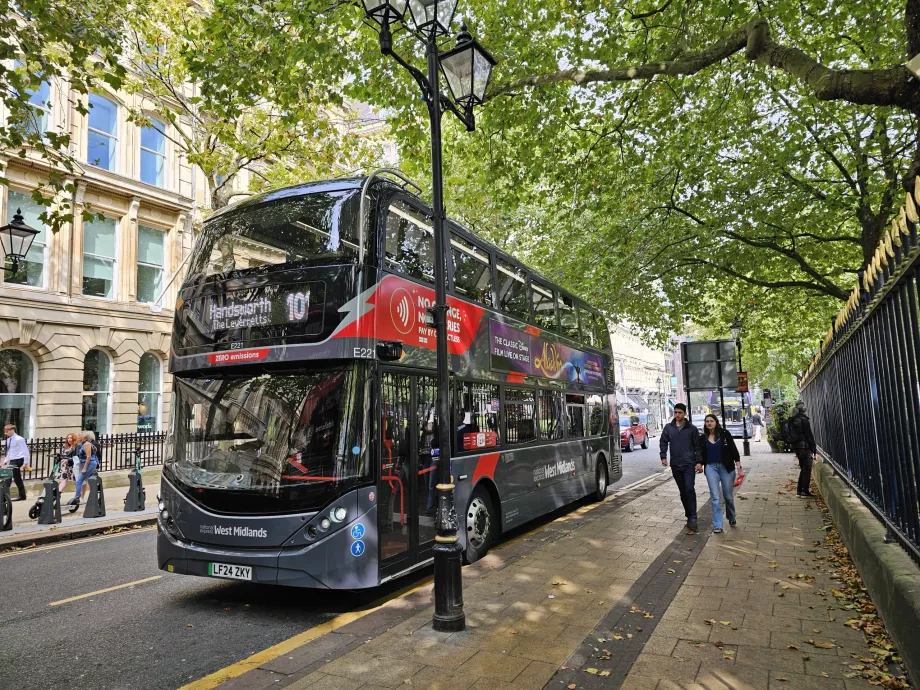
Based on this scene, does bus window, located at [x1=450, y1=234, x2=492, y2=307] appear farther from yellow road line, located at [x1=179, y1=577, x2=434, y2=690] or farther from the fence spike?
the fence spike

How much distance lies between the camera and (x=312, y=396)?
5648mm

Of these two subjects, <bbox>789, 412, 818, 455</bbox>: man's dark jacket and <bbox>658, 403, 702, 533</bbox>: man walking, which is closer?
<bbox>658, 403, 702, 533</bbox>: man walking

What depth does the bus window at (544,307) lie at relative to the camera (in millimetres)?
10345

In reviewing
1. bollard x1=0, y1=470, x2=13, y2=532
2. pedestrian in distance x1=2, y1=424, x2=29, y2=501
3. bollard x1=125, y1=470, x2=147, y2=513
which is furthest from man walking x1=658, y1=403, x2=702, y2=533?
pedestrian in distance x1=2, y1=424, x2=29, y2=501

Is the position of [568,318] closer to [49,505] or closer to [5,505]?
[49,505]

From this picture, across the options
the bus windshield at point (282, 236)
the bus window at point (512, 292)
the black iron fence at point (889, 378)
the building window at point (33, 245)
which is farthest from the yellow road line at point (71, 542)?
the building window at point (33, 245)

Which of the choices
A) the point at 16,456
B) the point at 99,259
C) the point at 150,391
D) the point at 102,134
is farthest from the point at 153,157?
the point at 16,456

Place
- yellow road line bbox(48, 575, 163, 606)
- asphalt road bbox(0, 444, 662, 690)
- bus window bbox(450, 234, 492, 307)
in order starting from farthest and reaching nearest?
1. bus window bbox(450, 234, 492, 307)
2. yellow road line bbox(48, 575, 163, 606)
3. asphalt road bbox(0, 444, 662, 690)

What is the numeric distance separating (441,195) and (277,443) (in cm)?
274

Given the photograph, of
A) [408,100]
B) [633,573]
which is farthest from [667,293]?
[633,573]

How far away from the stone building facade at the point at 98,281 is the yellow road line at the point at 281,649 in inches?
595

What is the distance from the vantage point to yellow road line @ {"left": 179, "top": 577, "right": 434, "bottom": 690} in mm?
4191

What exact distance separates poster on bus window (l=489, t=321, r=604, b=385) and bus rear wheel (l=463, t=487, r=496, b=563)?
1801 millimetres

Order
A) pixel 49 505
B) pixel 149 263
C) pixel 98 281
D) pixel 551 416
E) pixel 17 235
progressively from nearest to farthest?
pixel 551 416 < pixel 49 505 < pixel 17 235 < pixel 98 281 < pixel 149 263
